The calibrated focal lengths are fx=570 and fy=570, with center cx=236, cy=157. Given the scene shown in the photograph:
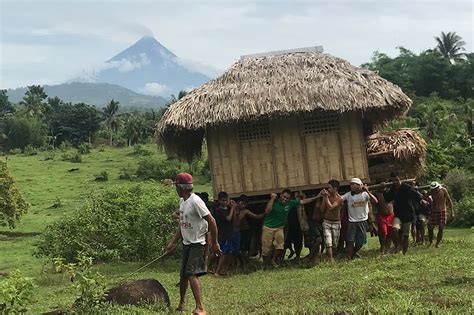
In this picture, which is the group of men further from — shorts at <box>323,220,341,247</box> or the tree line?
the tree line

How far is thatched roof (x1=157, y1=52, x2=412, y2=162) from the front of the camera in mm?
12383

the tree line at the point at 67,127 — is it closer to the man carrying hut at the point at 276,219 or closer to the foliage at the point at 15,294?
the man carrying hut at the point at 276,219

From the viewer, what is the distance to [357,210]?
37.0ft

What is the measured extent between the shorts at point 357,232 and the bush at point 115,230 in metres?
5.06

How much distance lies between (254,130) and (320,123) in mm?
1518

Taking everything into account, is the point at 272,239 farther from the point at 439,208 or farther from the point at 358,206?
the point at 439,208

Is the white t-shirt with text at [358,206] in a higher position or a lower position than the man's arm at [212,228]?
lower

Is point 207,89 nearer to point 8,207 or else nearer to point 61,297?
point 61,297

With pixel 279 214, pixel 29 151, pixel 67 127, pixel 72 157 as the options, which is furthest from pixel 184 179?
pixel 67 127

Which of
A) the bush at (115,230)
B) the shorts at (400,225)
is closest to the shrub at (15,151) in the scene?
the bush at (115,230)

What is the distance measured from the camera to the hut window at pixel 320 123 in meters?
13.0

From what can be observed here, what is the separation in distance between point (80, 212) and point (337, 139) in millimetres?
7270

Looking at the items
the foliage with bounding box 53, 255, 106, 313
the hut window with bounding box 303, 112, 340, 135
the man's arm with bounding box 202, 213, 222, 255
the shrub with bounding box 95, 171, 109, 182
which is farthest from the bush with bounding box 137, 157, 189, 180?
the foliage with bounding box 53, 255, 106, 313

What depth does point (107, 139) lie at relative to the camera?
58.3m
